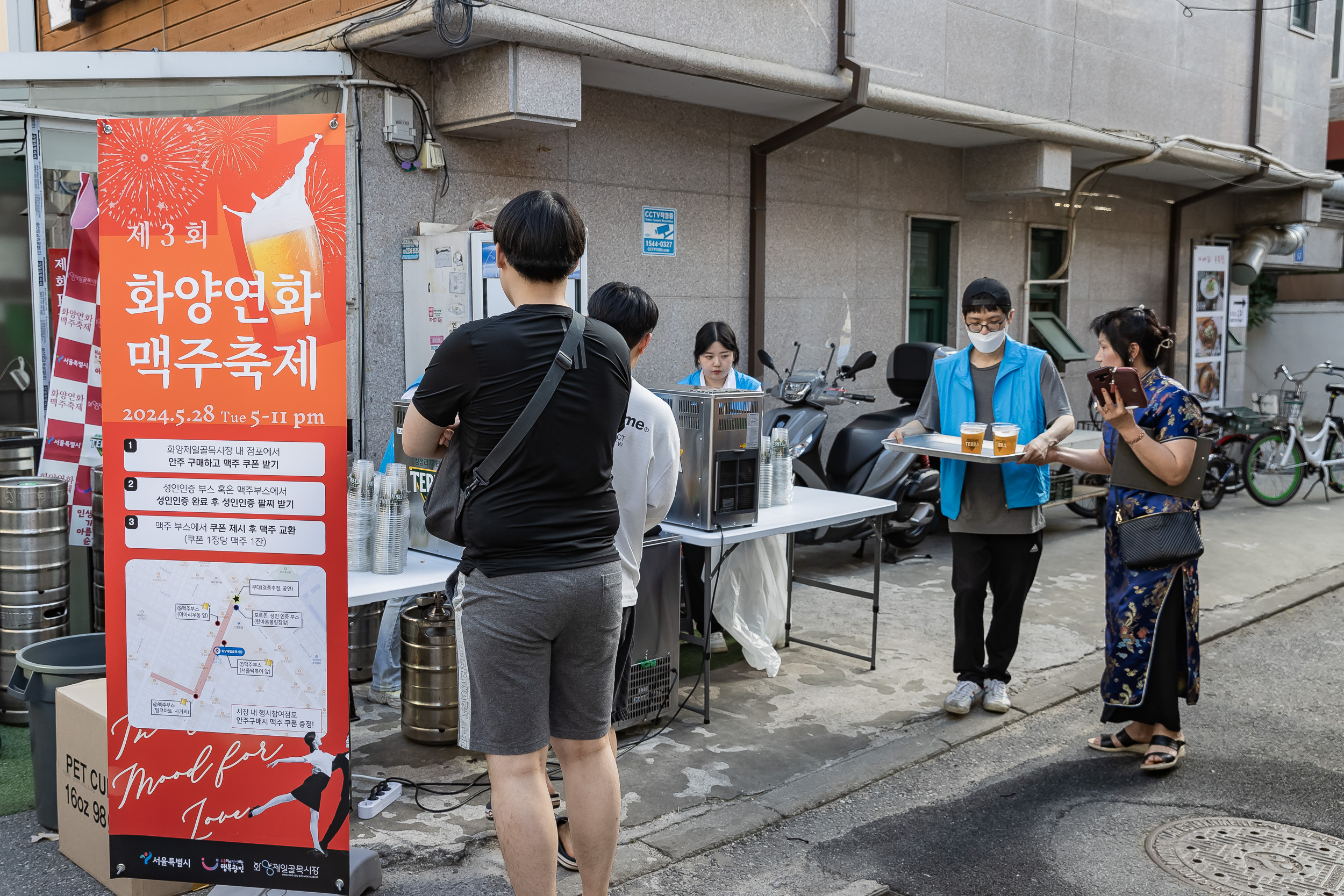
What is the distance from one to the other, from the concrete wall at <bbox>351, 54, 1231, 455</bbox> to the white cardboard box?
10.0ft

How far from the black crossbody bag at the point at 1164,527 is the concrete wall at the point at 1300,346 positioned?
44.6 feet

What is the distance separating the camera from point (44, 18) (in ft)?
31.1

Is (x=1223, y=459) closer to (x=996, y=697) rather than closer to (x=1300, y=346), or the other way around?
(x=996, y=697)

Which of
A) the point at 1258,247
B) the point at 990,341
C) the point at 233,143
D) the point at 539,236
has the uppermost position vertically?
the point at 1258,247

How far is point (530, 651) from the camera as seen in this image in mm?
2748

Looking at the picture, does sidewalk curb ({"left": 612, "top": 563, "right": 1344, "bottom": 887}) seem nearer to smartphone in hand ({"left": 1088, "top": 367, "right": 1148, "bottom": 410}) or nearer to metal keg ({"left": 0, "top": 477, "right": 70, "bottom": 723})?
smartphone in hand ({"left": 1088, "top": 367, "right": 1148, "bottom": 410})

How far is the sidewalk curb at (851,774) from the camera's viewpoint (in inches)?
150

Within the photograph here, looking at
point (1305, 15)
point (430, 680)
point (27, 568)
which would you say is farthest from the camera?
point (1305, 15)

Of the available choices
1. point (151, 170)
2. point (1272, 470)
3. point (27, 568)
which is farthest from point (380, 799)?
point (1272, 470)

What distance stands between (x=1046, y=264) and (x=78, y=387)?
9587 millimetres

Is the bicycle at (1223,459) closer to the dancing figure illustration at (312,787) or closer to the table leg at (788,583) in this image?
the table leg at (788,583)

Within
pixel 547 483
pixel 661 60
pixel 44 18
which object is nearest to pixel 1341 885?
pixel 547 483

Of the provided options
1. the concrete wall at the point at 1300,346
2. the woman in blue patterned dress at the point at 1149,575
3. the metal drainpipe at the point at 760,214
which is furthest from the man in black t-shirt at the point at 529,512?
the concrete wall at the point at 1300,346

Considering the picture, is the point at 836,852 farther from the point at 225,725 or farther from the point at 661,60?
the point at 661,60
